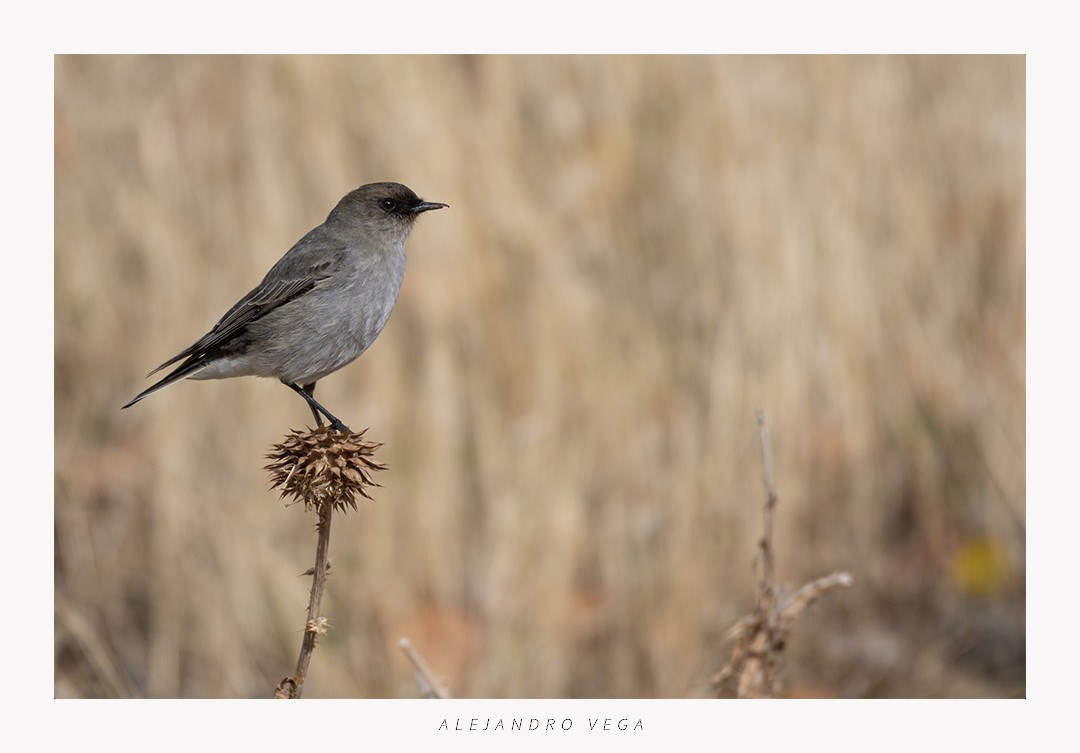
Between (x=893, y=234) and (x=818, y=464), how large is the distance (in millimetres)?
1432

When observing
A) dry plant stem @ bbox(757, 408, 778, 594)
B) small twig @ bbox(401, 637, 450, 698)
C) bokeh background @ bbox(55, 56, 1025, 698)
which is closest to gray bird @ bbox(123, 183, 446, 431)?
small twig @ bbox(401, 637, 450, 698)

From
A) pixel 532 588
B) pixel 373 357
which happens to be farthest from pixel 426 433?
pixel 532 588

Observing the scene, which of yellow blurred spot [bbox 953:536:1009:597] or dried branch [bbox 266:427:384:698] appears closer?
dried branch [bbox 266:427:384:698]

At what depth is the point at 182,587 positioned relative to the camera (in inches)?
239

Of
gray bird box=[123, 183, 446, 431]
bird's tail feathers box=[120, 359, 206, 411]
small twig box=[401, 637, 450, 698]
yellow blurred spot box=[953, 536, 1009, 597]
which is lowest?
yellow blurred spot box=[953, 536, 1009, 597]

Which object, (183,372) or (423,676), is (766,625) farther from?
(183,372)

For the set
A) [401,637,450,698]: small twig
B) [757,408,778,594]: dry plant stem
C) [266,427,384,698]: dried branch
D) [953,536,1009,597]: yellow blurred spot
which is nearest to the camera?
[266,427,384,698]: dried branch

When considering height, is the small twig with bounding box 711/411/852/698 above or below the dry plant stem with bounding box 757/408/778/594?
below

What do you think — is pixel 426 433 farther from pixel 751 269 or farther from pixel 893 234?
pixel 893 234

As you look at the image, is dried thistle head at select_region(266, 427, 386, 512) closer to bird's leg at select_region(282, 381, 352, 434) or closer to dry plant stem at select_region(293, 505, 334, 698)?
dry plant stem at select_region(293, 505, 334, 698)

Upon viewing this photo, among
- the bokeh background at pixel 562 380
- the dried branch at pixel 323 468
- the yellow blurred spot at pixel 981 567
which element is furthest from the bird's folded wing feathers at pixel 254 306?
the yellow blurred spot at pixel 981 567

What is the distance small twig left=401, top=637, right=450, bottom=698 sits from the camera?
105 inches

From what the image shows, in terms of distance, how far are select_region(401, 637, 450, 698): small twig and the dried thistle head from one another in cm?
40

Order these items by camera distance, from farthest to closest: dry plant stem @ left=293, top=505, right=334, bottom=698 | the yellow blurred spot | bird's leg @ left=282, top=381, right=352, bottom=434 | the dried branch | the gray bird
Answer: the yellow blurred spot < the gray bird < bird's leg @ left=282, top=381, right=352, bottom=434 < the dried branch < dry plant stem @ left=293, top=505, right=334, bottom=698
